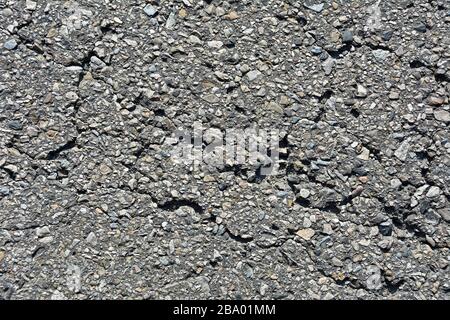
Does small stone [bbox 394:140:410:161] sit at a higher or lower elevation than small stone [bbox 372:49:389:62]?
lower

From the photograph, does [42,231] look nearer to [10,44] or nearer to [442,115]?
[10,44]

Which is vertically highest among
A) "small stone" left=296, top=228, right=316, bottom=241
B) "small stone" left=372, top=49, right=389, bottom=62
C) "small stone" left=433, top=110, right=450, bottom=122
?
"small stone" left=372, top=49, right=389, bottom=62

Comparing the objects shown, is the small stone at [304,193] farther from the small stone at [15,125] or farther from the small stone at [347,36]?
the small stone at [15,125]

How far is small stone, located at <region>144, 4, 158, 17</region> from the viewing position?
216 cm

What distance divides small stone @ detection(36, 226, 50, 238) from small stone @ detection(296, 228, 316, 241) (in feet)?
2.37

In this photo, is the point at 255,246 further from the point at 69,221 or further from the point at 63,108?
the point at 63,108

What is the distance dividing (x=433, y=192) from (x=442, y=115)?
0.78 ft

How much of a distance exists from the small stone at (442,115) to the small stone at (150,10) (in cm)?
A: 90

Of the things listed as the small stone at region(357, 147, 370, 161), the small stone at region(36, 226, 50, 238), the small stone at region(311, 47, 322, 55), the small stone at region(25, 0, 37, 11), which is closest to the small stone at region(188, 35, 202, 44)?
the small stone at region(311, 47, 322, 55)

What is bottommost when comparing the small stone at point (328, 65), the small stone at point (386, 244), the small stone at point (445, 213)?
the small stone at point (386, 244)

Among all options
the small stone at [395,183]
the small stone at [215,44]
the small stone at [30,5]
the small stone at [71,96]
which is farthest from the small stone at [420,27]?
the small stone at [30,5]

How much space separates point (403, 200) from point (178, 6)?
90 cm

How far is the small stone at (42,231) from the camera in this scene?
2.02 meters

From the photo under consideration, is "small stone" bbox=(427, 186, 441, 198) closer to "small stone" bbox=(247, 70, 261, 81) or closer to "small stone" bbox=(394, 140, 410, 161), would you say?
"small stone" bbox=(394, 140, 410, 161)
